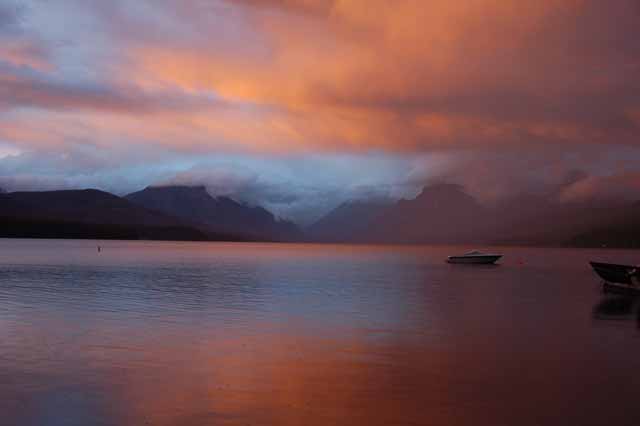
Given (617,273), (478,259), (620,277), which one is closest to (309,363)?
(620,277)

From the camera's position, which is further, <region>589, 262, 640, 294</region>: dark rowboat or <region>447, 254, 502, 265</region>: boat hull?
<region>447, 254, 502, 265</region>: boat hull

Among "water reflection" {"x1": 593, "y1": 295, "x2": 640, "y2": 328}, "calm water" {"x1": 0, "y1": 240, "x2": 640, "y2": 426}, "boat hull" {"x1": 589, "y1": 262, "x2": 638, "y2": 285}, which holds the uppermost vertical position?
"boat hull" {"x1": 589, "y1": 262, "x2": 638, "y2": 285}

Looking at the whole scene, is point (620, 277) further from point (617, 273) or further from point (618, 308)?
point (618, 308)

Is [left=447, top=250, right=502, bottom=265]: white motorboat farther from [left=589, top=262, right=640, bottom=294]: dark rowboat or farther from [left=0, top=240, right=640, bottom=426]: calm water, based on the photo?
[left=0, top=240, right=640, bottom=426]: calm water

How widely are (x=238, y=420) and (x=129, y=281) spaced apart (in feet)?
164

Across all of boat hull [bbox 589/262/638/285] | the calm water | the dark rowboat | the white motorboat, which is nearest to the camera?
the calm water

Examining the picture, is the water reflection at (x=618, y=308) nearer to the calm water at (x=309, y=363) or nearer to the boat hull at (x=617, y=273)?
the calm water at (x=309, y=363)

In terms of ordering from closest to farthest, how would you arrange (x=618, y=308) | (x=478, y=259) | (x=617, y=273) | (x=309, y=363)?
(x=309, y=363) → (x=618, y=308) → (x=617, y=273) → (x=478, y=259)

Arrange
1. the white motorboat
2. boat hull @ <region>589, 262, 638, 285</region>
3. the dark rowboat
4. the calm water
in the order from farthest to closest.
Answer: the white motorboat → boat hull @ <region>589, 262, 638, 285</region> → the dark rowboat → the calm water

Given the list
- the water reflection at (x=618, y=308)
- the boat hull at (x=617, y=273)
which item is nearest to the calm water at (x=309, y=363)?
the water reflection at (x=618, y=308)

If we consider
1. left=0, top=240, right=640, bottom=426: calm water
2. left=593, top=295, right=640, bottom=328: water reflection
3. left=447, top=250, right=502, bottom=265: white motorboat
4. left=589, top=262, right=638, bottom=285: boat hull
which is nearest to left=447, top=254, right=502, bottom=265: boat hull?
left=447, top=250, right=502, bottom=265: white motorboat

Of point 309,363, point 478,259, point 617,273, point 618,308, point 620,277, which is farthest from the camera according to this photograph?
point 478,259

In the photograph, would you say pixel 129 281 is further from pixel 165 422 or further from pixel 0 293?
pixel 165 422

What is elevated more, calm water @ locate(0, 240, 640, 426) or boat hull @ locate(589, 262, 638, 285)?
boat hull @ locate(589, 262, 638, 285)
